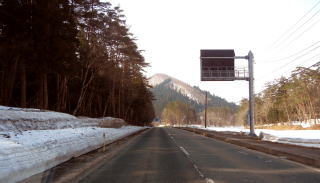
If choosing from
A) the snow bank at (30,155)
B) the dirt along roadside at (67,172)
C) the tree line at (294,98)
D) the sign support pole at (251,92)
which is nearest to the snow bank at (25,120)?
the snow bank at (30,155)

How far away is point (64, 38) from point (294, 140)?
63.2 feet

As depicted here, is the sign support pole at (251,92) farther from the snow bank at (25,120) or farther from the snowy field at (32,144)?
the snow bank at (25,120)

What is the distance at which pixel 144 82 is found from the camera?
3088 inches

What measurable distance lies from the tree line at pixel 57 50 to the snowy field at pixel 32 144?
15.2 feet

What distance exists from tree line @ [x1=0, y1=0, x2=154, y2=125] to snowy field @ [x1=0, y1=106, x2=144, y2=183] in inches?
183

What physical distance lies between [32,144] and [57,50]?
13.8 metres

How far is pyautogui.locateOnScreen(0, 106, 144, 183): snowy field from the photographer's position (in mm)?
8231

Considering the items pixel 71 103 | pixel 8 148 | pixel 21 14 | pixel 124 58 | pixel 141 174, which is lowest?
pixel 141 174

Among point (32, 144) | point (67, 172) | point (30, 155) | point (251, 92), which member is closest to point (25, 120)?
point (32, 144)

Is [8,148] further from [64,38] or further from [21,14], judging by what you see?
[64,38]

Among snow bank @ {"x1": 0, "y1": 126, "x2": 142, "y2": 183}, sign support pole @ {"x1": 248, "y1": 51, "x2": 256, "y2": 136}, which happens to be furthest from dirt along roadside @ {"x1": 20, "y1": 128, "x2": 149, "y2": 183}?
sign support pole @ {"x1": 248, "y1": 51, "x2": 256, "y2": 136}

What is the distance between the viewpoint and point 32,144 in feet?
35.7

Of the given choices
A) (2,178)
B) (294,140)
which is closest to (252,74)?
(294,140)

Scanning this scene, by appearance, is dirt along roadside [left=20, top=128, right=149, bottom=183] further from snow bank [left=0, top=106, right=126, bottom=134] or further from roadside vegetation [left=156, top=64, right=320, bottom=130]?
roadside vegetation [left=156, top=64, right=320, bottom=130]
